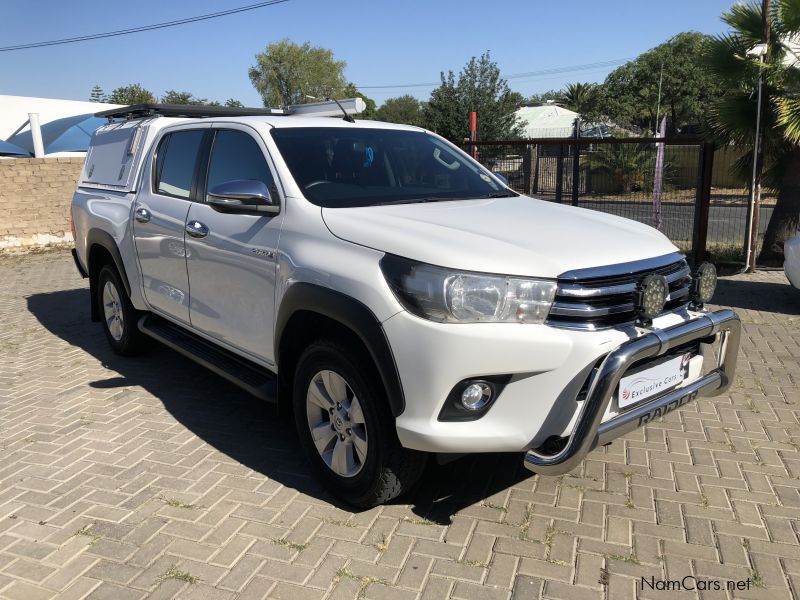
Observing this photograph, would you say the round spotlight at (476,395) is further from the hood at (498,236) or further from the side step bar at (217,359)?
the side step bar at (217,359)

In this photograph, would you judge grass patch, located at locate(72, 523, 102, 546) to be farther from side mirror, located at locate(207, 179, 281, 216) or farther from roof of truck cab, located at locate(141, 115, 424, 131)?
roof of truck cab, located at locate(141, 115, 424, 131)

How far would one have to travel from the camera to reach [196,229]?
13.6 ft

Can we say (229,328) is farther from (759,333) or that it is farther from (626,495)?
(759,333)

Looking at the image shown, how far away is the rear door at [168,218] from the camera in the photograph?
4.45 meters

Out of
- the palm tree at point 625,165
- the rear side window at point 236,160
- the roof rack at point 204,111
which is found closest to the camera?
the rear side window at point 236,160

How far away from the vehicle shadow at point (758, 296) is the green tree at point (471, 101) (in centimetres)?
1943

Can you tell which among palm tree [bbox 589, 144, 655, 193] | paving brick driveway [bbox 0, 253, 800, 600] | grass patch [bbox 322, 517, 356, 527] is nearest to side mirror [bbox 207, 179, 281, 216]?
paving brick driveway [bbox 0, 253, 800, 600]

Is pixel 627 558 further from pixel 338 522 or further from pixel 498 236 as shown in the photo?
pixel 498 236

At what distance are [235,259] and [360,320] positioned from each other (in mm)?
1251

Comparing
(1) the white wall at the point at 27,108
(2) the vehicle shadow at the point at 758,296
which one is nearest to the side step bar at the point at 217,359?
(2) the vehicle shadow at the point at 758,296

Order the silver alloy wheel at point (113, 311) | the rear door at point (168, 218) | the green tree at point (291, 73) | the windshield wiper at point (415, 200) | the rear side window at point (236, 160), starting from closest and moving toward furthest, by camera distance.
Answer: the windshield wiper at point (415, 200)
the rear side window at point (236, 160)
the rear door at point (168, 218)
the silver alloy wheel at point (113, 311)
the green tree at point (291, 73)

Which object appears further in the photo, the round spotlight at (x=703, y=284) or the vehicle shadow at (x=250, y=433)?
the vehicle shadow at (x=250, y=433)

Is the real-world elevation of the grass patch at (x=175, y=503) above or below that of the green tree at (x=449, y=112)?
below

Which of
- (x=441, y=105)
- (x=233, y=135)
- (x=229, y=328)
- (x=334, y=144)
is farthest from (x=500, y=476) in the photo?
(x=441, y=105)
